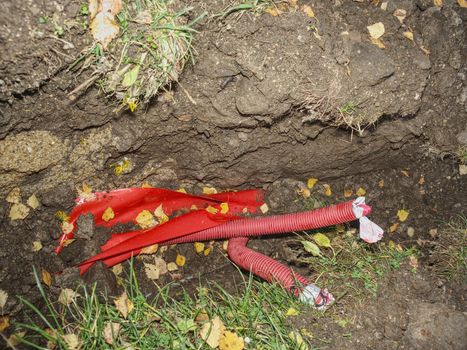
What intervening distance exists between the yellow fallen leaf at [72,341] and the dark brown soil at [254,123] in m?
0.51

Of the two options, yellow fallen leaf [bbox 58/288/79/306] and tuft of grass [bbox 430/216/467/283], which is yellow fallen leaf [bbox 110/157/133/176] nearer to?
yellow fallen leaf [bbox 58/288/79/306]

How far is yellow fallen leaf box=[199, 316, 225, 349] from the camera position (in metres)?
2.54

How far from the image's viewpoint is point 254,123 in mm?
3004

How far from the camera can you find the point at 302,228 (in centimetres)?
318

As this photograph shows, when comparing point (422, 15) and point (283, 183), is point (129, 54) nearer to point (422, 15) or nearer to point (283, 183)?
point (283, 183)

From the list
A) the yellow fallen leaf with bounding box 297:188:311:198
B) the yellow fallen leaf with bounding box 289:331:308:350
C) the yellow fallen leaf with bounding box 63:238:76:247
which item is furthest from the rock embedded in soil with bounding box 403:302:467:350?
the yellow fallen leaf with bounding box 63:238:76:247

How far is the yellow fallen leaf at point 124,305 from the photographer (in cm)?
264

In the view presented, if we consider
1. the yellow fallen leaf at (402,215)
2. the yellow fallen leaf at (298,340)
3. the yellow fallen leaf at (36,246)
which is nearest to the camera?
the yellow fallen leaf at (298,340)

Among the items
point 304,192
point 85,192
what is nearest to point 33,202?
point 85,192

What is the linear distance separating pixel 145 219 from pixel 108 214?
0.33m

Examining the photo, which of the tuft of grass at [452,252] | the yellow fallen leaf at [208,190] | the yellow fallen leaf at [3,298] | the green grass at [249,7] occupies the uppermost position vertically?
the green grass at [249,7]

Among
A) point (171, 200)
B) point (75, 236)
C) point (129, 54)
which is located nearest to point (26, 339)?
point (75, 236)

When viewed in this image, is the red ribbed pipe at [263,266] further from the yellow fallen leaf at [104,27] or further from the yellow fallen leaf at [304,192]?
the yellow fallen leaf at [104,27]

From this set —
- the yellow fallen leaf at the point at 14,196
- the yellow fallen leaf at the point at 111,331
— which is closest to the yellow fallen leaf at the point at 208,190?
the yellow fallen leaf at the point at 111,331
